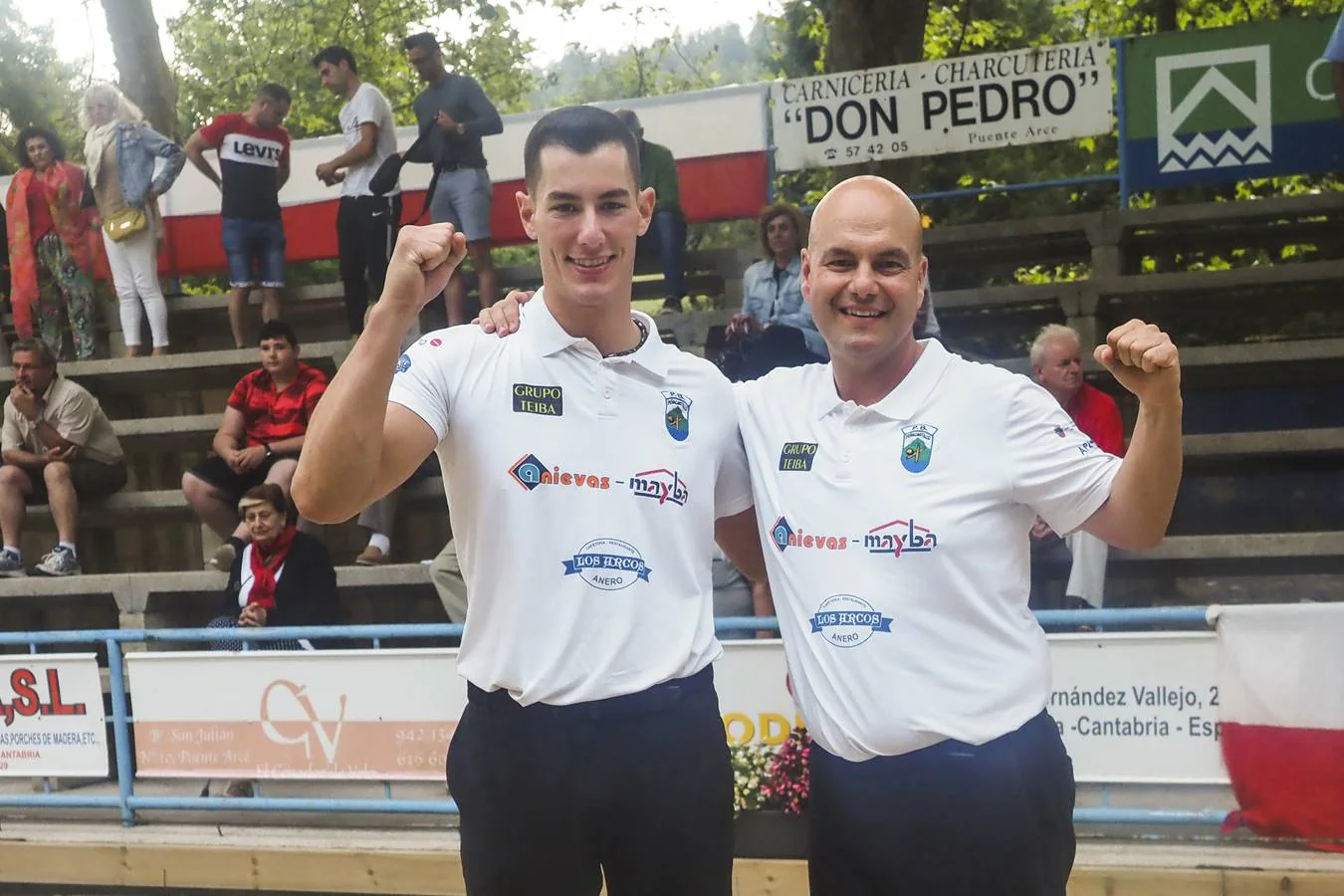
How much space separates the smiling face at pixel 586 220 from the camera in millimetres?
2453

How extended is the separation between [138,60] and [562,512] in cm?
1275

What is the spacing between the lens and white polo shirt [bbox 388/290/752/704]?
2.44 m

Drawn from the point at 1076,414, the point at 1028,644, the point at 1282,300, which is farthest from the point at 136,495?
the point at 1282,300

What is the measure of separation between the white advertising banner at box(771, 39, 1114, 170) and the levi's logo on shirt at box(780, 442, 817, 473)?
737 cm

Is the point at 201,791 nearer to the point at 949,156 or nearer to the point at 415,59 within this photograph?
the point at 415,59

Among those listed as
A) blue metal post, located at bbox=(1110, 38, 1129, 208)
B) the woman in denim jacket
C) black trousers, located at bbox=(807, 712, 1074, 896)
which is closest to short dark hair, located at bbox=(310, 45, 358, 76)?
the woman in denim jacket

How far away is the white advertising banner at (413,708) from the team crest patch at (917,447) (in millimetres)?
2698

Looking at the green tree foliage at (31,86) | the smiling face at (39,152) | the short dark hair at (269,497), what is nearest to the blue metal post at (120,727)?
the short dark hair at (269,497)

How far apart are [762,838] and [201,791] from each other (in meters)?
2.82

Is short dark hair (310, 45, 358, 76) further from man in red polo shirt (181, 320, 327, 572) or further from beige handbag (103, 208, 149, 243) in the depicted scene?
man in red polo shirt (181, 320, 327, 572)

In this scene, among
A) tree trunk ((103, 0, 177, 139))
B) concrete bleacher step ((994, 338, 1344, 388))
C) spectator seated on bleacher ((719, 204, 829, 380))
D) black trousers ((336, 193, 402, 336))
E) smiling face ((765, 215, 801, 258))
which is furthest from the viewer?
tree trunk ((103, 0, 177, 139))

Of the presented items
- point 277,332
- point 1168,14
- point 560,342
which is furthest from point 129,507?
point 1168,14

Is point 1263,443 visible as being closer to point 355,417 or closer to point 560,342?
point 560,342

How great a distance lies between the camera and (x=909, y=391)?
99.3 inches
